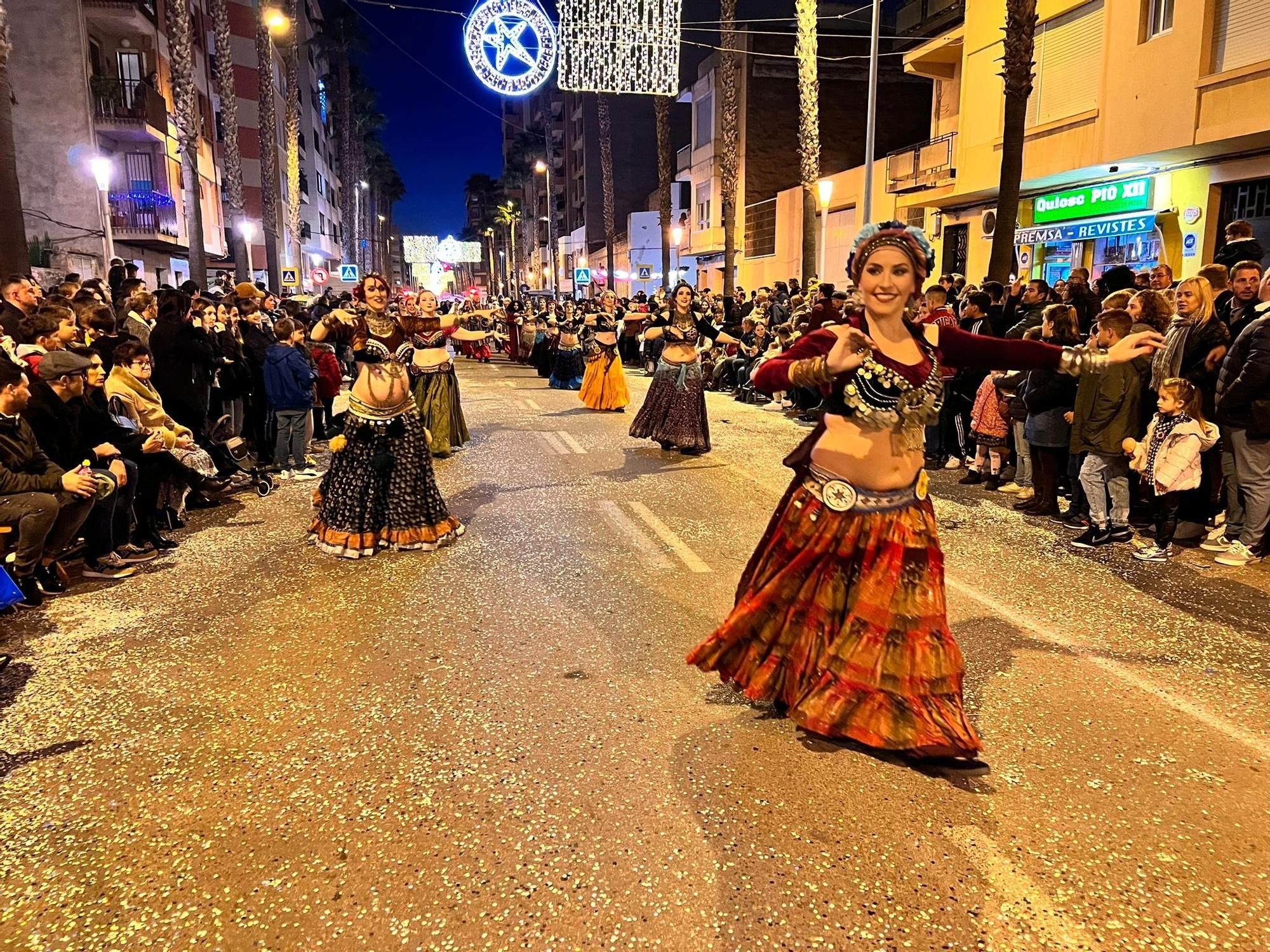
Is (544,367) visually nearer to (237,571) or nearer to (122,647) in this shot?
(237,571)

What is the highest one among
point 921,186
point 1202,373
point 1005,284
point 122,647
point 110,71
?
point 110,71

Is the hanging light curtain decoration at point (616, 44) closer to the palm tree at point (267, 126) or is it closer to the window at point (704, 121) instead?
the palm tree at point (267, 126)

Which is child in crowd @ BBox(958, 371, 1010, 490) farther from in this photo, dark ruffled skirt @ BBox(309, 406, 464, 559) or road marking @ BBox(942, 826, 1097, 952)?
road marking @ BBox(942, 826, 1097, 952)

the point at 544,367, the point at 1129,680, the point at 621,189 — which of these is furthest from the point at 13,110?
the point at 621,189

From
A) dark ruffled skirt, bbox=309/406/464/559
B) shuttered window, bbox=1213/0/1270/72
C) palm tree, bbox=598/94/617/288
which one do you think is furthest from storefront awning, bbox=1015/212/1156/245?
palm tree, bbox=598/94/617/288

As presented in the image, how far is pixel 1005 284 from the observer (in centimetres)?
1529

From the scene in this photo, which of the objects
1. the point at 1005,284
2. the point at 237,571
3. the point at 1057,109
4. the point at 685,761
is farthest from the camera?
the point at 1057,109

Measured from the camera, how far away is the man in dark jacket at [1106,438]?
736cm

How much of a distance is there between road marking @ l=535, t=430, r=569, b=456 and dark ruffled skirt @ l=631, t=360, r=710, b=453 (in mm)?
1233

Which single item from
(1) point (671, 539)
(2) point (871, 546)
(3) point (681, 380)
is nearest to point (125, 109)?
(3) point (681, 380)

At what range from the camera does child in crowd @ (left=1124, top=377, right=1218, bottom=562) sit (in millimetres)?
6922

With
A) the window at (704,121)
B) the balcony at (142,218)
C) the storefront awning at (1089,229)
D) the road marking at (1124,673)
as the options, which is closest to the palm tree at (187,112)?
the balcony at (142,218)

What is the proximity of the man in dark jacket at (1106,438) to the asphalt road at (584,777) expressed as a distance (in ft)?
2.72

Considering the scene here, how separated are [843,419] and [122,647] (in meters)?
4.28
